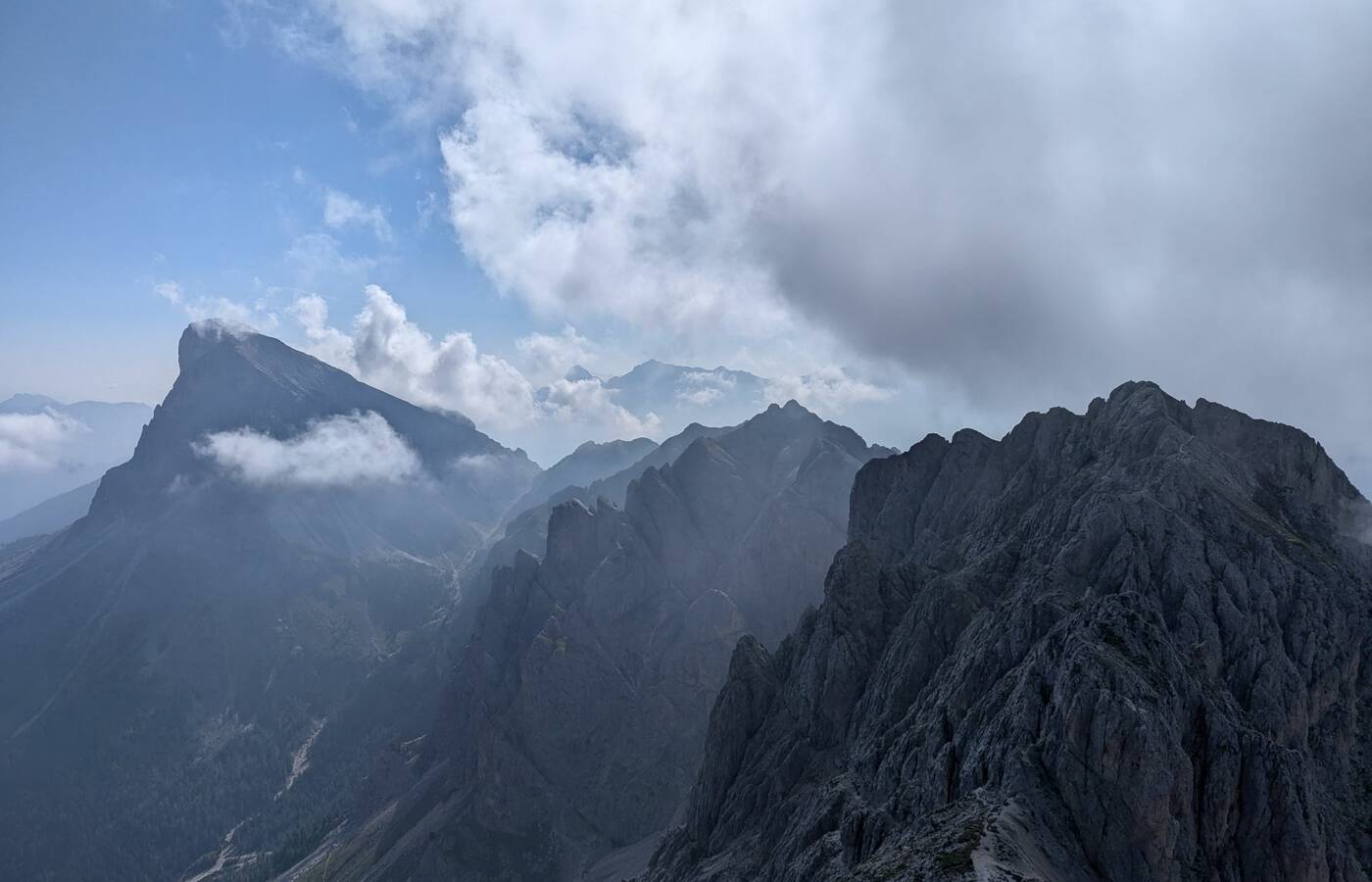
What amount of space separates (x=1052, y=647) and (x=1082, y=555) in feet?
107

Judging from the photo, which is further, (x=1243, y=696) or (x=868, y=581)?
(x=868, y=581)

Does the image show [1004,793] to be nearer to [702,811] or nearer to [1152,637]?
[1152,637]

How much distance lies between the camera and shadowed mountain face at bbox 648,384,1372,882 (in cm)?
6625

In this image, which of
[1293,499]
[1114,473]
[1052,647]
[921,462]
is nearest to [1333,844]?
[1052,647]

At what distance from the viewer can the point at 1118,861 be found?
63781mm

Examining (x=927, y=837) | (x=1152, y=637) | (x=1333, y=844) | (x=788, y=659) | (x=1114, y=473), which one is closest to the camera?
(x=927, y=837)

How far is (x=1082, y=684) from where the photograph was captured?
70000 millimetres

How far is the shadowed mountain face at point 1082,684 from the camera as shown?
66250 mm

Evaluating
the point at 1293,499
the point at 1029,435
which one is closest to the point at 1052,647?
the point at 1293,499

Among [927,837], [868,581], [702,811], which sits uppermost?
[868,581]

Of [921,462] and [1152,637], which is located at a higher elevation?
[921,462]

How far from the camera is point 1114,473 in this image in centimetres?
12194

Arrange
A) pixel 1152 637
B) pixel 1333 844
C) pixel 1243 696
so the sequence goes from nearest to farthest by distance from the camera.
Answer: pixel 1333 844 < pixel 1152 637 < pixel 1243 696

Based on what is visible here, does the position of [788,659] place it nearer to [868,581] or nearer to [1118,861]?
[868,581]
